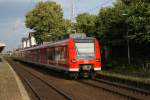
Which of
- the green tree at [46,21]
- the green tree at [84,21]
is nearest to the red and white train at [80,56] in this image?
the green tree at [84,21]

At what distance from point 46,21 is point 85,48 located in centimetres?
5247

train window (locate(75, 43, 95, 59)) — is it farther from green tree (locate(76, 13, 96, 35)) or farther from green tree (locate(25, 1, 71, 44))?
green tree (locate(25, 1, 71, 44))

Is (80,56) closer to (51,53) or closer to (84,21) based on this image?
(51,53)

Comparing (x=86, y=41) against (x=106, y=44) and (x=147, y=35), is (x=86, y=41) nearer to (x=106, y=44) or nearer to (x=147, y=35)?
(x=147, y=35)

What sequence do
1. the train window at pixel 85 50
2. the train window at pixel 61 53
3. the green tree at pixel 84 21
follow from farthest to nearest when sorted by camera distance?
the green tree at pixel 84 21, the train window at pixel 61 53, the train window at pixel 85 50

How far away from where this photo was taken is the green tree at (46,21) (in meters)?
77.6

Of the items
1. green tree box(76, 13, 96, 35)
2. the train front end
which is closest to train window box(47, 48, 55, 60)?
the train front end

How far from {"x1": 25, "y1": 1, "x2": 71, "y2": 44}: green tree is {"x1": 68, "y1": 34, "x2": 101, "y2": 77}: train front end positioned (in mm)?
48430

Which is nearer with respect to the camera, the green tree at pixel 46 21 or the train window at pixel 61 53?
the train window at pixel 61 53

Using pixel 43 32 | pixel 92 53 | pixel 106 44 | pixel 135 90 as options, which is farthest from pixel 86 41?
pixel 43 32

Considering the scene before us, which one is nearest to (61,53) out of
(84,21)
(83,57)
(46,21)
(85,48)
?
(85,48)

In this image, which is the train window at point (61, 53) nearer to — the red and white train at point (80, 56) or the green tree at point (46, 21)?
the red and white train at point (80, 56)

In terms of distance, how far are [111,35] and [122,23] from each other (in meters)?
1.78

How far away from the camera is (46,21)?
79312 mm
